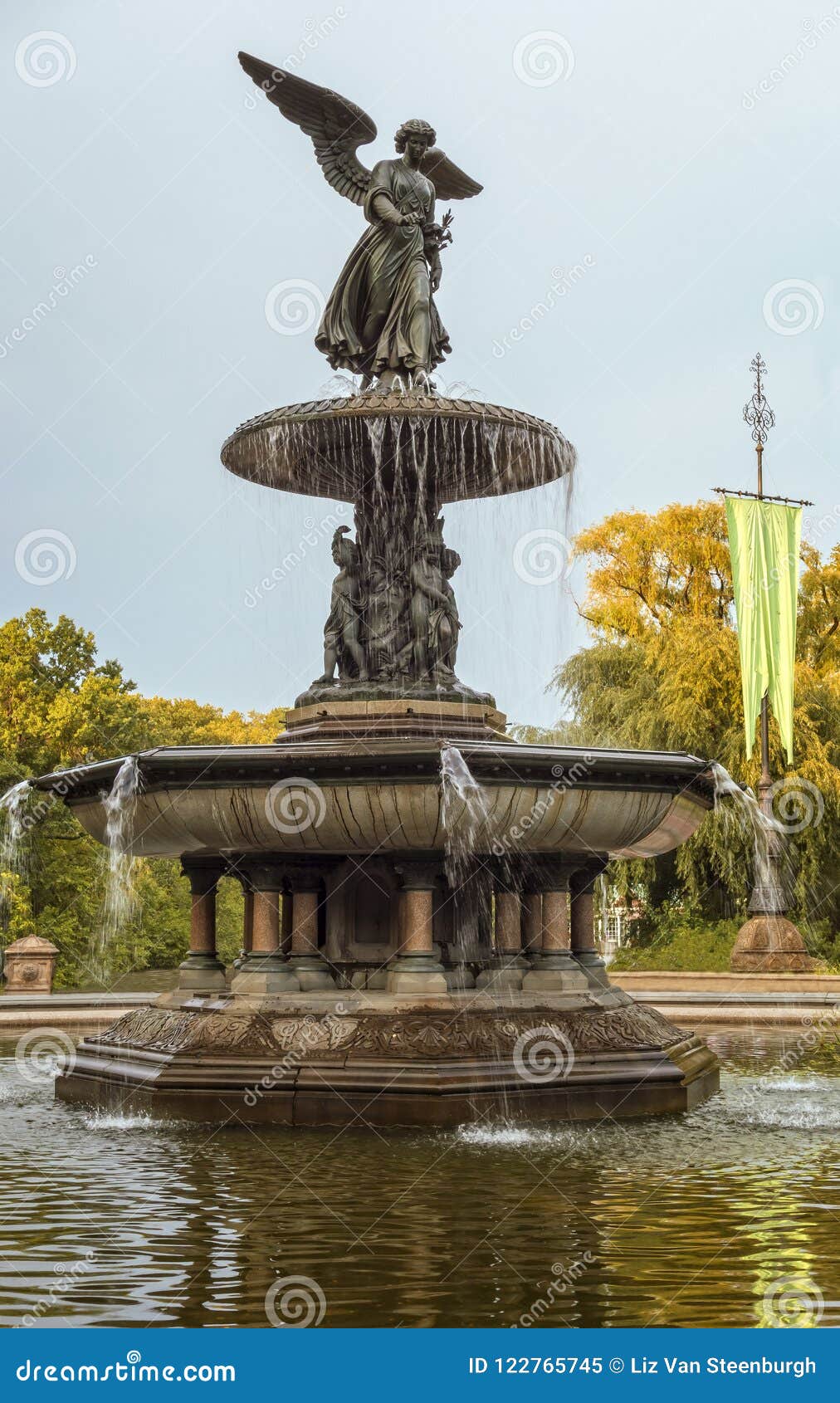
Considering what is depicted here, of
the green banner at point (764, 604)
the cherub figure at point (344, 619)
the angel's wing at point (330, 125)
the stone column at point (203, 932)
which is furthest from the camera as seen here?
the green banner at point (764, 604)

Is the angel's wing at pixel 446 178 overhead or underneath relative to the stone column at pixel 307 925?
overhead

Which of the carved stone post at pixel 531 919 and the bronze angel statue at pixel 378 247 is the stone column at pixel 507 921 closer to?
the carved stone post at pixel 531 919

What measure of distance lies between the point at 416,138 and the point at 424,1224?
8.99 m

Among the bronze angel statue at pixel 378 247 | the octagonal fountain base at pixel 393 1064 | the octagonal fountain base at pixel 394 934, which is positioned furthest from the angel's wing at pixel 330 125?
the octagonal fountain base at pixel 393 1064

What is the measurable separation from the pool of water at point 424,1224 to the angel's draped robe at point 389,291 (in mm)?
6182

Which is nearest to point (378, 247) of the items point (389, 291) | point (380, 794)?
point (389, 291)

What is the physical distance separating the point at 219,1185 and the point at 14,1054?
26.2ft

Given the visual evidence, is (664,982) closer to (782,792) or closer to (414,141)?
(782,792)

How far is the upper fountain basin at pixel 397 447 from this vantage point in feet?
36.5

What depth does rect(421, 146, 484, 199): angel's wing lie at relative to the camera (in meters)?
13.1

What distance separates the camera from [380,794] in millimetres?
9461

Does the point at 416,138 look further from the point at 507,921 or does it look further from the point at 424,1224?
the point at 424,1224

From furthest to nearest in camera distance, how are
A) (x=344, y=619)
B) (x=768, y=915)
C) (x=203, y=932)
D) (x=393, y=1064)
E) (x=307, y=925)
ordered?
(x=768, y=915) → (x=344, y=619) → (x=203, y=932) → (x=307, y=925) → (x=393, y=1064)

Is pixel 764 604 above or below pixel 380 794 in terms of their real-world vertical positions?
above
